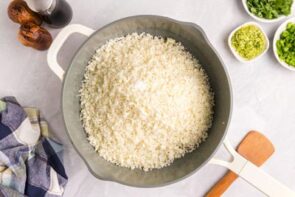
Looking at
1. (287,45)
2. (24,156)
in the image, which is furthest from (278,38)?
(24,156)

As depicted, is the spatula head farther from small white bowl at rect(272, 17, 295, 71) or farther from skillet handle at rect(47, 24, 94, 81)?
skillet handle at rect(47, 24, 94, 81)

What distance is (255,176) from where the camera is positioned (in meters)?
1.08

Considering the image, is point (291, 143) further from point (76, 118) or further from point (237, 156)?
point (76, 118)

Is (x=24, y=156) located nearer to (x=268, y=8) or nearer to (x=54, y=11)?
(x=54, y=11)

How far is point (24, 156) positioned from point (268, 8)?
73 centimetres

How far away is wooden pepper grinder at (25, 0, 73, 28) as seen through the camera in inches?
39.6

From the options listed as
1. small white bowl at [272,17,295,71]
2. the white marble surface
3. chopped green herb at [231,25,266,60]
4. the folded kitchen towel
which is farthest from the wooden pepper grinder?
small white bowl at [272,17,295,71]

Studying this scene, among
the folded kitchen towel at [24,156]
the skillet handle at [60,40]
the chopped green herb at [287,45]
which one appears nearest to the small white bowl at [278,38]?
the chopped green herb at [287,45]

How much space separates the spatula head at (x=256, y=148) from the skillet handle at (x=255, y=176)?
0.09 ft

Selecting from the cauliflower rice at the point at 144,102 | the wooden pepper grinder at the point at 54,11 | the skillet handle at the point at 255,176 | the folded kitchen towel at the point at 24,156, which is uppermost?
the wooden pepper grinder at the point at 54,11

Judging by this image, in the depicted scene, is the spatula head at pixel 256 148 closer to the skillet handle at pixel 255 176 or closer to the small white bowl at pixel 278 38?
the skillet handle at pixel 255 176

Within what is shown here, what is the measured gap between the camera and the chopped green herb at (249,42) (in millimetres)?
1100

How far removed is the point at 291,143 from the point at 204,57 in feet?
1.13

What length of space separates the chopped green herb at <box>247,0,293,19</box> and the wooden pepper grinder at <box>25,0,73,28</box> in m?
0.48
